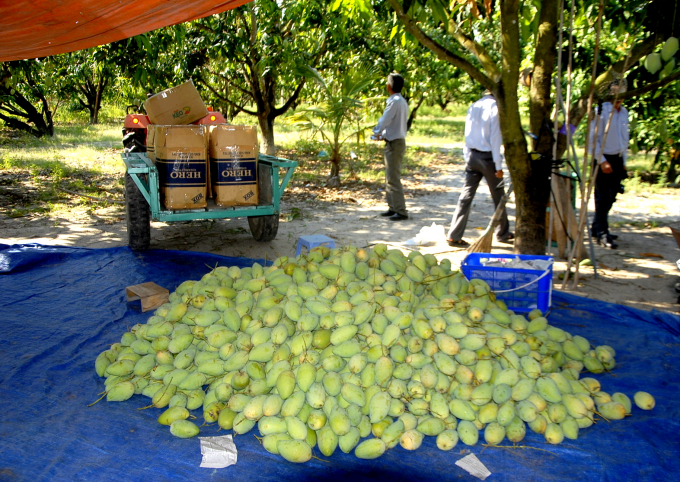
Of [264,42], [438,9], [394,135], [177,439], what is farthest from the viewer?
[264,42]

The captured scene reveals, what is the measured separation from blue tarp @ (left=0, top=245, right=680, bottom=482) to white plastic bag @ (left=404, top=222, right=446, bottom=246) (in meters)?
2.21

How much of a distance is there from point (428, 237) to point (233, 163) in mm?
2246

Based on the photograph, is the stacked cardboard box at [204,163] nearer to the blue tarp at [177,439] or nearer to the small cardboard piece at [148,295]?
the small cardboard piece at [148,295]

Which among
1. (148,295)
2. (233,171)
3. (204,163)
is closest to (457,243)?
(233,171)

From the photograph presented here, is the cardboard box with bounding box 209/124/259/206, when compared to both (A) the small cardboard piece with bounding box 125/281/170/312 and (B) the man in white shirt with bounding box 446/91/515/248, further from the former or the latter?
(B) the man in white shirt with bounding box 446/91/515/248

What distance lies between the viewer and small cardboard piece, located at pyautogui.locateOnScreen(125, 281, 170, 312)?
317cm

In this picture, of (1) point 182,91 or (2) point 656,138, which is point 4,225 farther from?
(2) point 656,138

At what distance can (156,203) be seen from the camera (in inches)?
158

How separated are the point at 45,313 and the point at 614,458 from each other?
10.4 feet

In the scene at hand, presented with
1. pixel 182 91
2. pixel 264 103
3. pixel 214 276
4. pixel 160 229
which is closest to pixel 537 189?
pixel 214 276

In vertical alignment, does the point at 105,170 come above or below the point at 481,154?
below

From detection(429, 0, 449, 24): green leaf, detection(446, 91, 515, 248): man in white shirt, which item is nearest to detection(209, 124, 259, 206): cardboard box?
detection(429, 0, 449, 24): green leaf

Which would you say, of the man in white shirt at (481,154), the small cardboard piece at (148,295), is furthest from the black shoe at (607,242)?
the small cardboard piece at (148,295)

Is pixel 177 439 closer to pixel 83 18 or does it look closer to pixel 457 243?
pixel 83 18
